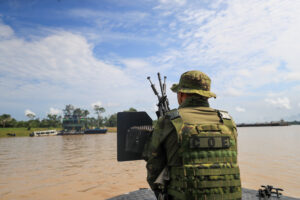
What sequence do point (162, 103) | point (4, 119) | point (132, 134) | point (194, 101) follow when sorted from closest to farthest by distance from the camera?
point (194, 101) → point (132, 134) → point (162, 103) → point (4, 119)

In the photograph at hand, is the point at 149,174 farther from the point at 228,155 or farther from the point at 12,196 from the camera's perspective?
the point at 12,196

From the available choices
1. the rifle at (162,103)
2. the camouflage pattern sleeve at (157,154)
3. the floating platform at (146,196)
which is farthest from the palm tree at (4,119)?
the camouflage pattern sleeve at (157,154)

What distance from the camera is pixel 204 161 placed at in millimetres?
2057

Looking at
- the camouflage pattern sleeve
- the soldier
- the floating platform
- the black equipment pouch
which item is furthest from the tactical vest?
the floating platform

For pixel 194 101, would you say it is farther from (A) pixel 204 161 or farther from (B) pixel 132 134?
(B) pixel 132 134

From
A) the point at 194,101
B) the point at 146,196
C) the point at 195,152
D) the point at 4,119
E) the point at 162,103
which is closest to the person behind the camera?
the point at 195,152

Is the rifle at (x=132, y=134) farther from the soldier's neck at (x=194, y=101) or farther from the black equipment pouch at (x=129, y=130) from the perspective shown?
the soldier's neck at (x=194, y=101)

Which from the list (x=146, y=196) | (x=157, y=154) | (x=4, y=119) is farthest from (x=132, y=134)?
(x=4, y=119)

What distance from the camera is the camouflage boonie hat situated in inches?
87.6

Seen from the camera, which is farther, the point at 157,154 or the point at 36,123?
the point at 36,123

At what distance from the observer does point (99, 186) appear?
25.6 ft

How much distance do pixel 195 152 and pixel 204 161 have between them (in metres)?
0.12

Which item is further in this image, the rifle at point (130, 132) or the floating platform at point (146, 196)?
the floating platform at point (146, 196)

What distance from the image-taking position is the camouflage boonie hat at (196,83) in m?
2.22
